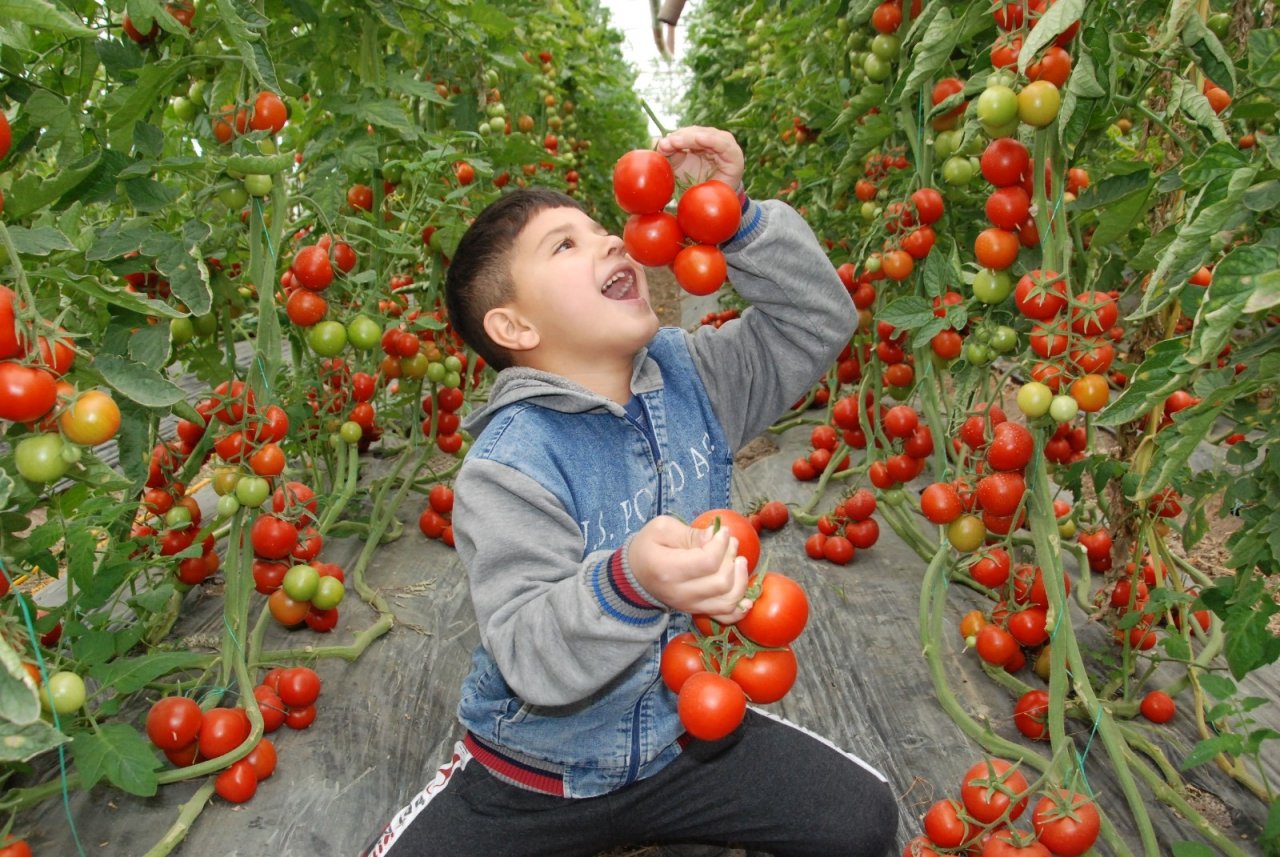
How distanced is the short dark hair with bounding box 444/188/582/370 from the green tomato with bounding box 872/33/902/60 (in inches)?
39.4

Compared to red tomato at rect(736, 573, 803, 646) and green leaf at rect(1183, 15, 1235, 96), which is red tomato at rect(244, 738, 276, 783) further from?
green leaf at rect(1183, 15, 1235, 96)

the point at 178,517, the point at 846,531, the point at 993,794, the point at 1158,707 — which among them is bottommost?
the point at 846,531

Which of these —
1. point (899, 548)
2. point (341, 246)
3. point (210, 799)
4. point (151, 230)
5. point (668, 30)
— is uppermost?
point (668, 30)

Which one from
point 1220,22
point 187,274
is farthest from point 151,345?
point 1220,22

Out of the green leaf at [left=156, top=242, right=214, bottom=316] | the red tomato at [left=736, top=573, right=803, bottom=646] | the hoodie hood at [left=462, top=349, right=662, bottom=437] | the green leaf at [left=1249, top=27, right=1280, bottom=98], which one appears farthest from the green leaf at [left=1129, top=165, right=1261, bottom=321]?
the green leaf at [left=156, top=242, right=214, bottom=316]

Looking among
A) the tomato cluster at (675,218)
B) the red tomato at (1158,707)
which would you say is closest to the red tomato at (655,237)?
the tomato cluster at (675,218)

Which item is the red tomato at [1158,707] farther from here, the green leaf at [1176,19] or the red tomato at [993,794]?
the green leaf at [1176,19]

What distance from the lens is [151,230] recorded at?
4.62ft

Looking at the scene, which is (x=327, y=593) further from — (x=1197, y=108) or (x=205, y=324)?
(x=1197, y=108)

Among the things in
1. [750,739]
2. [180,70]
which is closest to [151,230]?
[180,70]

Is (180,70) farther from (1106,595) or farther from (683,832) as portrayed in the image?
(1106,595)

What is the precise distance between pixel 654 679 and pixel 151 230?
1.03 metres

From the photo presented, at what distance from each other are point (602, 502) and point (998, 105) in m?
0.77

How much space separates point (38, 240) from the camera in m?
1.02
